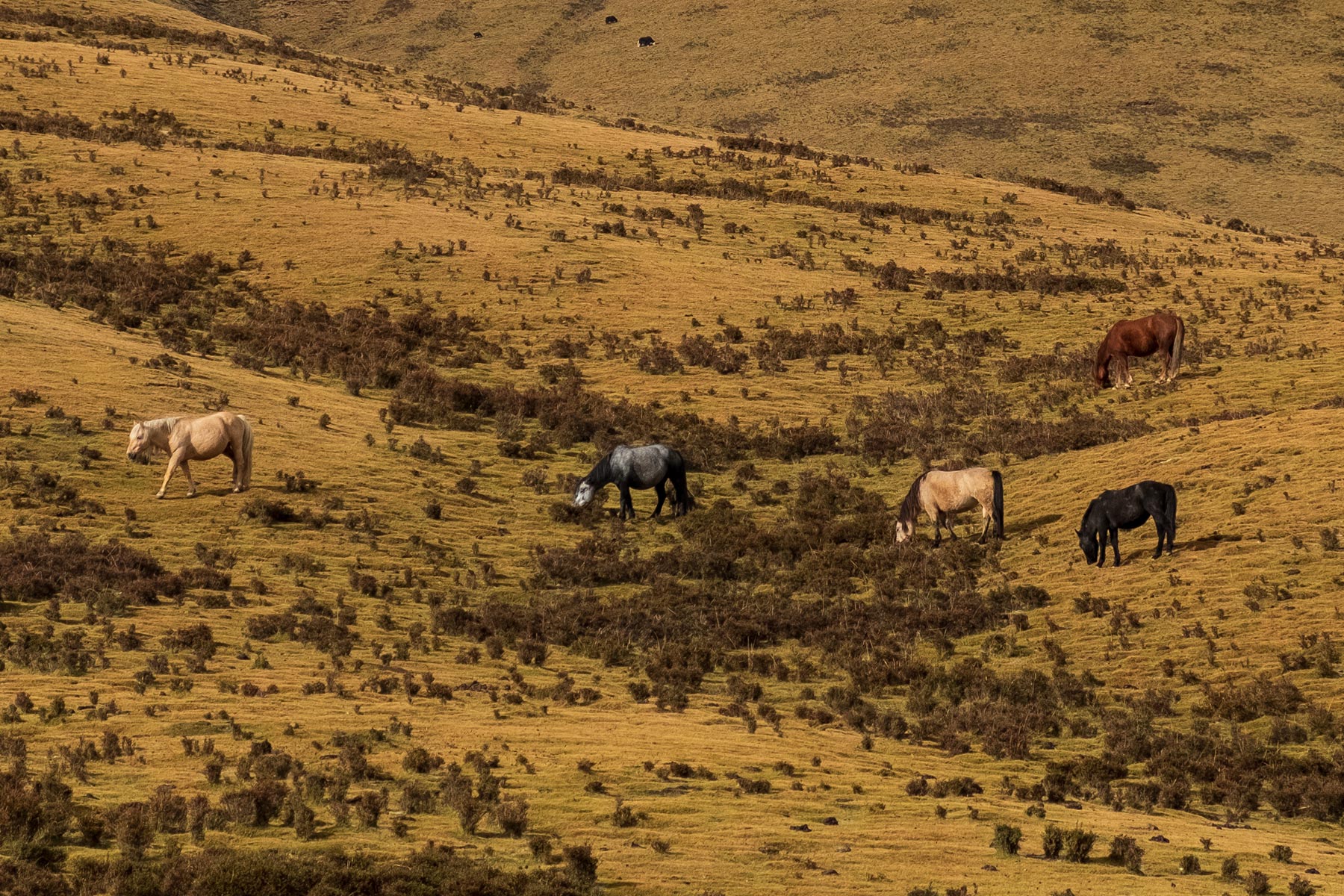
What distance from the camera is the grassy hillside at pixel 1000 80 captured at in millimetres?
113875

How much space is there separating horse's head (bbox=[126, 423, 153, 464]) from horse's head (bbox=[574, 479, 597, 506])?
978cm

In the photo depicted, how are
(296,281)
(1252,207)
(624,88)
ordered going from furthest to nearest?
(624,88)
(1252,207)
(296,281)

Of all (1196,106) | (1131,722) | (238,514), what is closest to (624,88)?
(1196,106)

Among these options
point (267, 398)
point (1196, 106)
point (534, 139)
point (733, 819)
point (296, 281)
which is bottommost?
point (733, 819)

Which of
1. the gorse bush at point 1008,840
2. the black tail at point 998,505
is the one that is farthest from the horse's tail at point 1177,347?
the gorse bush at point 1008,840

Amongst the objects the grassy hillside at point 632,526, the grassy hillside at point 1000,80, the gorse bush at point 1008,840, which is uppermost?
A: the grassy hillside at point 1000,80

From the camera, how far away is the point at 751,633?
30.7 metres

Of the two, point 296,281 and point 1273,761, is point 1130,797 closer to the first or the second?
point 1273,761

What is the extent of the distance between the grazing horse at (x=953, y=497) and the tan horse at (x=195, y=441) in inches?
564

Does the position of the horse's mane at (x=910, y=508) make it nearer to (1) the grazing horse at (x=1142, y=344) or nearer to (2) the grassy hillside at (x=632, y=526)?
(2) the grassy hillside at (x=632, y=526)

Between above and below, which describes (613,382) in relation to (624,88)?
below

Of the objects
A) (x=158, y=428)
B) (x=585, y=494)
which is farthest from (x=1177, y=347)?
(x=158, y=428)

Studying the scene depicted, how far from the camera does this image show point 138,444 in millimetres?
34719

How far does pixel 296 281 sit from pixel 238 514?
2482cm
